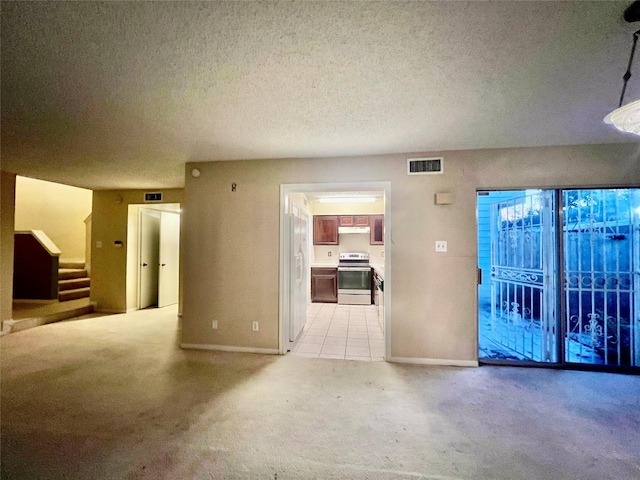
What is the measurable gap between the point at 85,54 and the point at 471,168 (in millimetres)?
3388

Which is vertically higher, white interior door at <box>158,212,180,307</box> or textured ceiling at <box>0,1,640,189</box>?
textured ceiling at <box>0,1,640,189</box>

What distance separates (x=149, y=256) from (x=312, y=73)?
18.6ft

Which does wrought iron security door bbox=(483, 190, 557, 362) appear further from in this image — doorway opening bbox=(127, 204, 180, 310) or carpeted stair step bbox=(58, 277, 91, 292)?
carpeted stair step bbox=(58, 277, 91, 292)

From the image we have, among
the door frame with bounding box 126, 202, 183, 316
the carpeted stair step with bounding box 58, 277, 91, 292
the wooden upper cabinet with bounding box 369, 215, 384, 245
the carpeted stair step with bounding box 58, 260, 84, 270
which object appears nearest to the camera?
the door frame with bounding box 126, 202, 183, 316

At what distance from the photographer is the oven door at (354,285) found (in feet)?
19.1

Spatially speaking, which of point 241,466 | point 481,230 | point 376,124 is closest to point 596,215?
point 481,230

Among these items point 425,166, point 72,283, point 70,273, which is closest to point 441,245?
point 425,166

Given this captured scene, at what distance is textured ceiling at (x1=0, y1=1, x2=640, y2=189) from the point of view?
1232 mm

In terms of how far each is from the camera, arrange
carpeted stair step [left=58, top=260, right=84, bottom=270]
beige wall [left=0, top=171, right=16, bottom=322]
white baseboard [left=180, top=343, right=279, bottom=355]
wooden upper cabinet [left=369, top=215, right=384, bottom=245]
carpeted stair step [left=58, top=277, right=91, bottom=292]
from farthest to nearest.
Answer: carpeted stair step [left=58, top=260, right=84, bottom=270] < wooden upper cabinet [left=369, top=215, right=384, bottom=245] < carpeted stair step [left=58, top=277, right=91, bottom=292] < beige wall [left=0, top=171, right=16, bottom=322] < white baseboard [left=180, top=343, right=279, bottom=355]

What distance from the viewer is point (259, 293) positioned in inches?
127

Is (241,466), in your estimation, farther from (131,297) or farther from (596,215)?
(131,297)

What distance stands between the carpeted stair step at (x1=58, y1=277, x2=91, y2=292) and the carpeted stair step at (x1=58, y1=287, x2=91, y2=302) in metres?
0.09

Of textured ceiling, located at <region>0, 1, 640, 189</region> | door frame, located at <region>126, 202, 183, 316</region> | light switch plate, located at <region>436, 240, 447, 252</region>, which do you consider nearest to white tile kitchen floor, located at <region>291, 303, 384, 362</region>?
light switch plate, located at <region>436, 240, 447, 252</region>

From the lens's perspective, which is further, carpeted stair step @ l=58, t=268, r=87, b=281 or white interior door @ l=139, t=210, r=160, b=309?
carpeted stair step @ l=58, t=268, r=87, b=281
